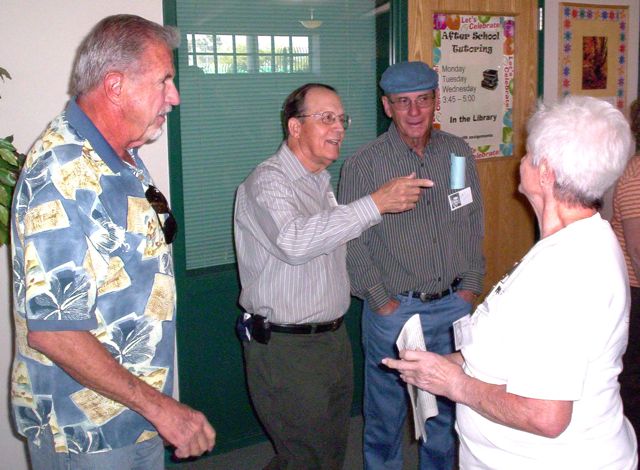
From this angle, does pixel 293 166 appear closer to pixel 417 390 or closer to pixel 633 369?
pixel 417 390

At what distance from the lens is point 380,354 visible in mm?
2967

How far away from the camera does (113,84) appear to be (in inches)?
63.3

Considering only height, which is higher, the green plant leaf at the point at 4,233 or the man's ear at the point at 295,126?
the man's ear at the point at 295,126

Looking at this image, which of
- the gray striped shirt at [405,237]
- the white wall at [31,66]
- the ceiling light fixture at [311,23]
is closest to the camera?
the white wall at [31,66]

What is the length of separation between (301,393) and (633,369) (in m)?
1.65

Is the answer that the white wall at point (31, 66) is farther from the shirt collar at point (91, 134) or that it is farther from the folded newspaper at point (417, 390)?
the folded newspaper at point (417, 390)

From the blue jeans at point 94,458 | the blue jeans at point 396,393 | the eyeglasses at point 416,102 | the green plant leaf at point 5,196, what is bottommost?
the blue jeans at point 396,393

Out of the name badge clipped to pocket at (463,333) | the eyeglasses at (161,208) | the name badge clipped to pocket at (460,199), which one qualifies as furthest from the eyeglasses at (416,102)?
the eyeglasses at (161,208)

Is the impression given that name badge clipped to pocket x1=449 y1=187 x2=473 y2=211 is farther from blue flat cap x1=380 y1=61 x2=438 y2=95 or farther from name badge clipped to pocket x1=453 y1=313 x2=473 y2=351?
name badge clipped to pocket x1=453 y1=313 x2=473 y2=351

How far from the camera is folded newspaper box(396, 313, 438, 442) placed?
6.25 ft

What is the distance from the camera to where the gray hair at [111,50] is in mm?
1604

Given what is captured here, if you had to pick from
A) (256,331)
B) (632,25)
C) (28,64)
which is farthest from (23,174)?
(632,25)

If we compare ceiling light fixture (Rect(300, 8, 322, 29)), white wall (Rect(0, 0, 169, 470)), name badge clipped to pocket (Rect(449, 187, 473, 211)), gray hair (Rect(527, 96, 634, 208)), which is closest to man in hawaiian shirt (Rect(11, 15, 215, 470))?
gray hair (Rect(527, 96, 634, 208))

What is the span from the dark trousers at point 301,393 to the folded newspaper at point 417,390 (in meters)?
A: 0.55
